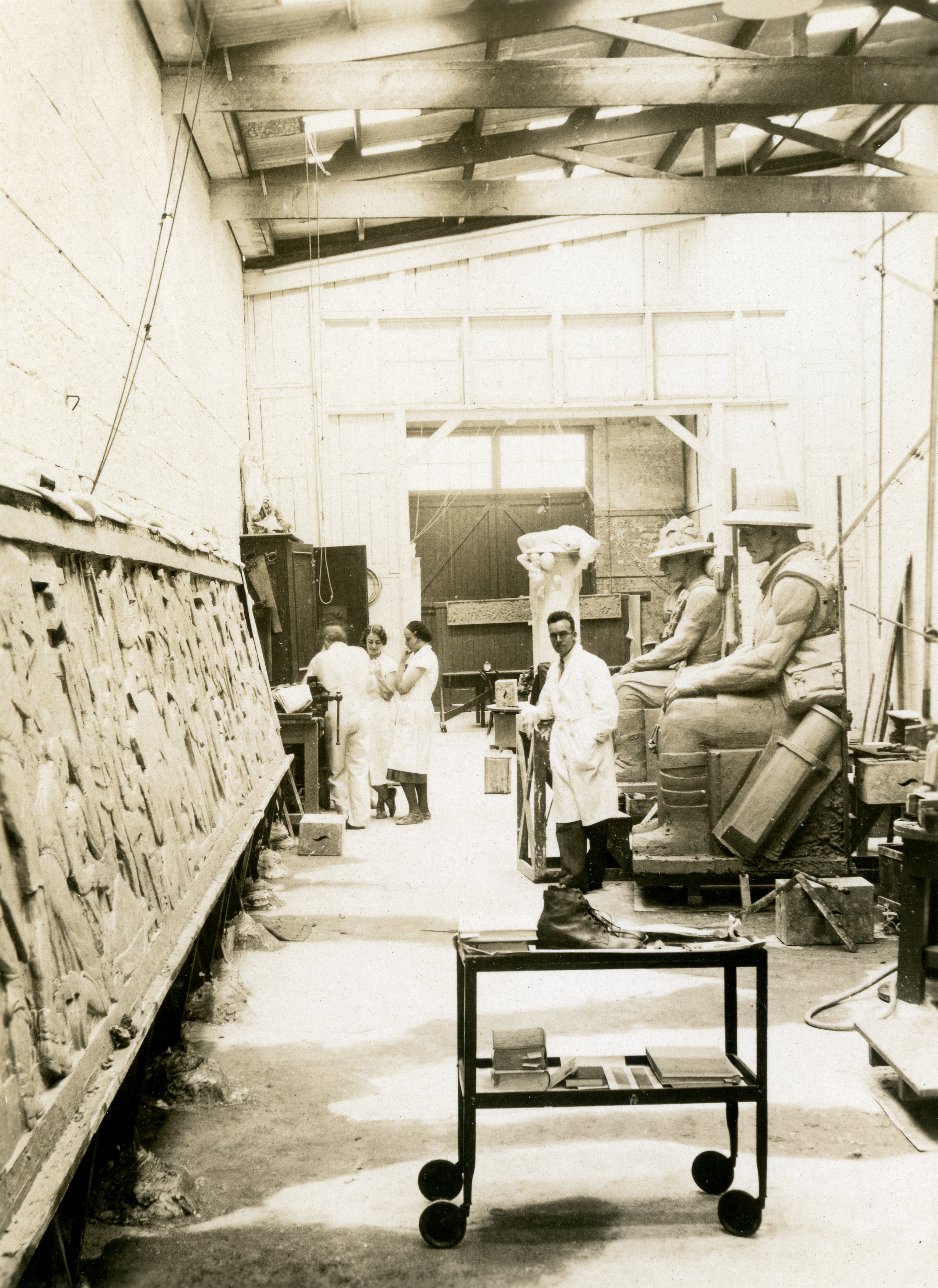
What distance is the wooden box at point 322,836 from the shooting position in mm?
8875

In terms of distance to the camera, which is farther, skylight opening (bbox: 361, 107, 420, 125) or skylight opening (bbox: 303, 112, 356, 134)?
skylight opening (bbox: 361, 107, 420, 125)

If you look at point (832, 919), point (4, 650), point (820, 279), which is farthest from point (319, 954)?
point (820, 279)

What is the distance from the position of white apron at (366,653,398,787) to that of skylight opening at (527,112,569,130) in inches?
231

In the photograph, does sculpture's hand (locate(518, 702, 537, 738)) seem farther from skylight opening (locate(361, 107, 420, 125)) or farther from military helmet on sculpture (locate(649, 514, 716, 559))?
skylight opening (locate(361, 107, 420, 125))

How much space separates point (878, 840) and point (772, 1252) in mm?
5860

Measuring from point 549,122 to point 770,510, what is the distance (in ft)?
23.8

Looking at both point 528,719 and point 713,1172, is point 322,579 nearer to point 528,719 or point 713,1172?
point 528,719

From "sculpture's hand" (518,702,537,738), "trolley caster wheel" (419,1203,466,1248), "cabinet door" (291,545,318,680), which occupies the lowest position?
"trolley caster wheel" (419,1203,466,1248)

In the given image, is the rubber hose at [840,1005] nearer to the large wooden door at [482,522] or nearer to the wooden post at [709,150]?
the wooden post at [709,150]

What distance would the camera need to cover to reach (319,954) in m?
6.20

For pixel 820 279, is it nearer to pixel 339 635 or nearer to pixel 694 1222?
pixel 339 635

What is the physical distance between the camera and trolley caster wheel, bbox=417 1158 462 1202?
11.0ft

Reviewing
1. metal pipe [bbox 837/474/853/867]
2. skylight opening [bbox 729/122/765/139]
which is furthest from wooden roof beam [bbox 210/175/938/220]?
metal pipe [bbox 837/474/853/867]

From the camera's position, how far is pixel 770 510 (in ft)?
24.1
